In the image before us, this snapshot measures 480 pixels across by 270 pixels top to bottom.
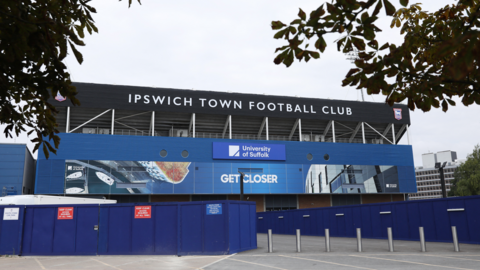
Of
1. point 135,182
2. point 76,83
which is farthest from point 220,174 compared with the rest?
point 76,83

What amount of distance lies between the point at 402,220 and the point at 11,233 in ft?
59.4

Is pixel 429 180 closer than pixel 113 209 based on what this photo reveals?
No

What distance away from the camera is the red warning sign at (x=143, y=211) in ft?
50.5

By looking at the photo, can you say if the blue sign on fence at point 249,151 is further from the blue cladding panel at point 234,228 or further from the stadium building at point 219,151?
the blue cladding panel at point 234,228

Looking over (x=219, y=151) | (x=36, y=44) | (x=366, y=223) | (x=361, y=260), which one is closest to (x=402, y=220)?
(x=366, y=223)

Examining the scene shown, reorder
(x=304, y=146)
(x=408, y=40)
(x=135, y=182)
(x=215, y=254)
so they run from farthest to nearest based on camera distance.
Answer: (x=304, y=146), (x=135, y=182), (x=215, y=254), (x=408, y=40)

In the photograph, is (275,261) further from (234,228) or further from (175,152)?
(175,152)

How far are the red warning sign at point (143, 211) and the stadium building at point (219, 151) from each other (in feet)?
82.4

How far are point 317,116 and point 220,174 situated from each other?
14375 mm

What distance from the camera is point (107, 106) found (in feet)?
139

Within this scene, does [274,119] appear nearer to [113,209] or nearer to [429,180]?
[113,209]

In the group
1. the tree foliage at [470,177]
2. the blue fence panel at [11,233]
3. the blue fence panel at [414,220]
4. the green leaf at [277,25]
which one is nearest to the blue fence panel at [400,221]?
the blue fence panel at [414,220]

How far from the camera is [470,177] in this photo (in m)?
74.5

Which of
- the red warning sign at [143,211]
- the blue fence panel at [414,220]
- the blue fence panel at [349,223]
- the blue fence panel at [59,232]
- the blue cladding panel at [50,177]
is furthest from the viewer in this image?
the blue cladding panel at [50,177]
